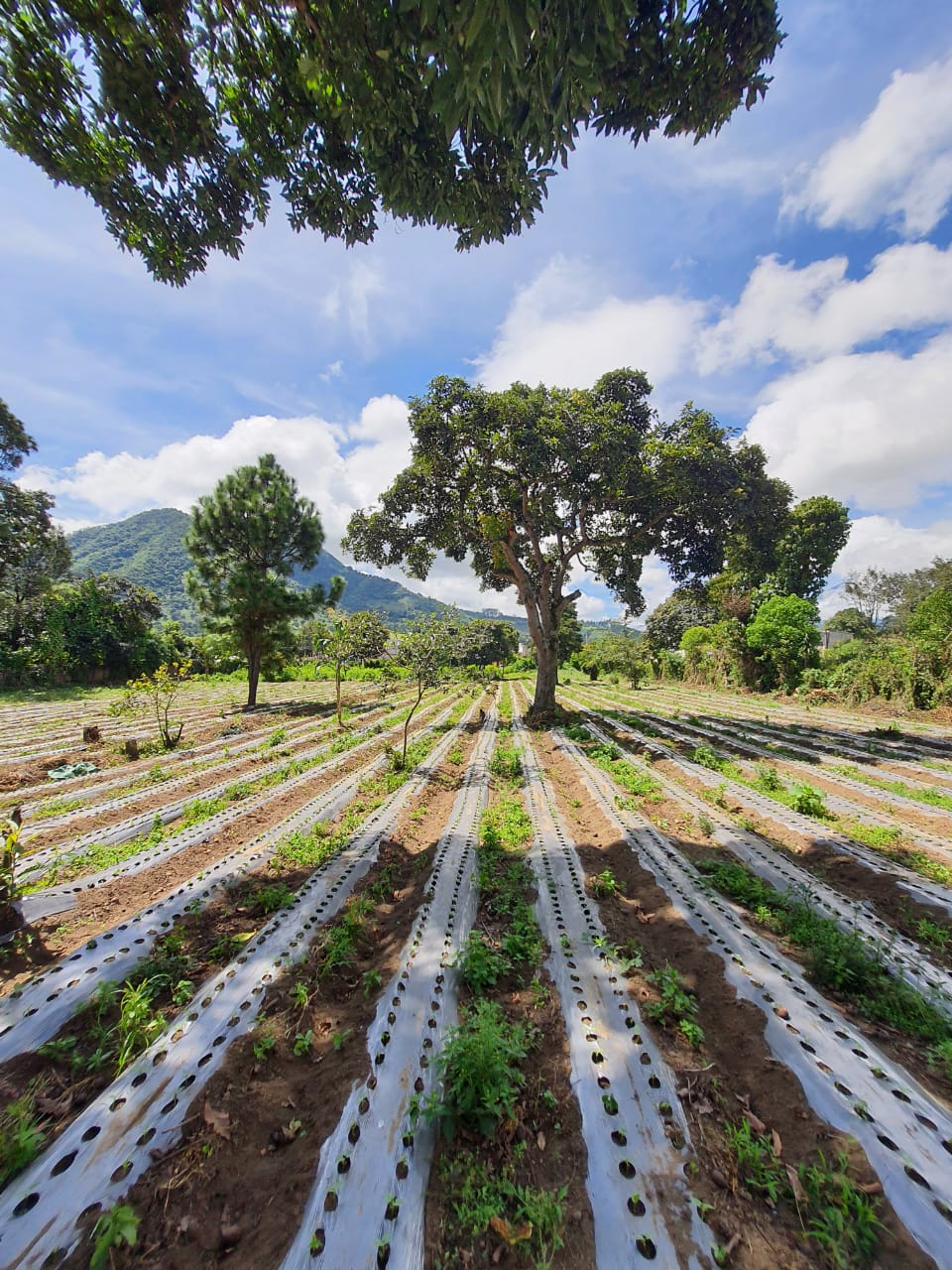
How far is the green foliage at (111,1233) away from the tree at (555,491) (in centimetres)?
1216

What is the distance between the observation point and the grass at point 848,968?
2.81 m

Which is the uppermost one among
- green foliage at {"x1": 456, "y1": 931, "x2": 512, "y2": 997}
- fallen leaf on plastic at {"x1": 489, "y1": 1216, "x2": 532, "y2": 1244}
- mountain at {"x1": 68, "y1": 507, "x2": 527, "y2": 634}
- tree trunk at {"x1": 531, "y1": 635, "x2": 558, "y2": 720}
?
mountain at {"x1": 68, "y1": 507, "x2": 527, "y2": 634}

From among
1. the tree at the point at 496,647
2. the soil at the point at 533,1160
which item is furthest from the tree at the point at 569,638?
the soil at the point at 533,1160

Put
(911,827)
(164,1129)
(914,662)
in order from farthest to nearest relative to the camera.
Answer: (914,662)
(911,827)
(164,1129)

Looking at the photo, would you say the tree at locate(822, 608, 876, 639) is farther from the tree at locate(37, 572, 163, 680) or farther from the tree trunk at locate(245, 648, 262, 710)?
the tree at locate(37, 572, 163, 680)

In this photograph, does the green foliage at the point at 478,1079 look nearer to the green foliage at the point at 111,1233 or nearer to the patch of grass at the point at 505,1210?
the patch of grass at the point at 505,1210

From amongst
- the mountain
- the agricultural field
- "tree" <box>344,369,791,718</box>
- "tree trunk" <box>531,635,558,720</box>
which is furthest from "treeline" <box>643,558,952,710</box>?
the mountain

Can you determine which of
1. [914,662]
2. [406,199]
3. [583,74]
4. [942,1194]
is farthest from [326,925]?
[914,662]

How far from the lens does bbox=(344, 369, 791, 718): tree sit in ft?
38.1

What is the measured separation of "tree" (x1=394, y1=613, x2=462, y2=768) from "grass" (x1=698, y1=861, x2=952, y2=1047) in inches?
306

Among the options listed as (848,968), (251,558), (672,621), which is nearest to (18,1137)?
(848,968)

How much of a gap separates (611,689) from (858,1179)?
26098mm

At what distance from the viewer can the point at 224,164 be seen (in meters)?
4.48

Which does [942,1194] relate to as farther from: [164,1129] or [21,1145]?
[21,1145]
